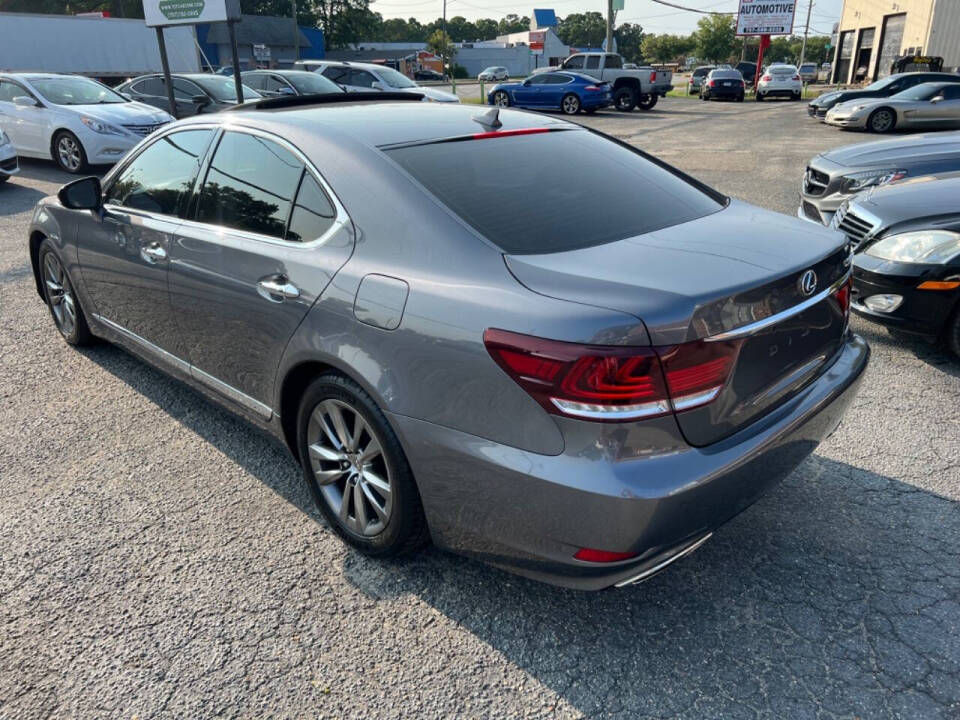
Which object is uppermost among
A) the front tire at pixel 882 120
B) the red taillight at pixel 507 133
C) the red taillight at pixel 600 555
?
the red taillight at pixel 507 133

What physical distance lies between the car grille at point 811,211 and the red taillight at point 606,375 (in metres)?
4.75

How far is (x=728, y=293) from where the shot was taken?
2.04 m

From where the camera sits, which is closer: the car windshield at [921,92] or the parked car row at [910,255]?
the parked car row at [910,255]

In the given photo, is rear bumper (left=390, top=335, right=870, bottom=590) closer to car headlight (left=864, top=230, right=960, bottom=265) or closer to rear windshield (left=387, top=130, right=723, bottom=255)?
rear windshield (left=387, top=130, right=723, bottom=255)

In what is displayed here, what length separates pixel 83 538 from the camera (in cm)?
289

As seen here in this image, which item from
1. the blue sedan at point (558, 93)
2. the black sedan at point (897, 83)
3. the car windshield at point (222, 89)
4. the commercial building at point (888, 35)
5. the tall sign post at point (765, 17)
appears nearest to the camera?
Answer: the car windshield at point (222, 89)

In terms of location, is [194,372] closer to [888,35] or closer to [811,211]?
[811,211]

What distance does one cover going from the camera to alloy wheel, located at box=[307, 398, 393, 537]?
2.54m

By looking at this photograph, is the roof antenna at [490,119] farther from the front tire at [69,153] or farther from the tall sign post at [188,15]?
the tall sign post at [188,15]

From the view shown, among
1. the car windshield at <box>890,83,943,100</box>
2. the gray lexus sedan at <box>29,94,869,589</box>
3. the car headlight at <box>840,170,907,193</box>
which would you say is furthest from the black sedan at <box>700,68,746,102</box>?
the gray lexus sedan at <box>29,94,869,589</box>

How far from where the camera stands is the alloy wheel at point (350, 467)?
2543mm

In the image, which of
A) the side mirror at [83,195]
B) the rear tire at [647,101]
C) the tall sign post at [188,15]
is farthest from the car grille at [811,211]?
the rear tire at [647,101]

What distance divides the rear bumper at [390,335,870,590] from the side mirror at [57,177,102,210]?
2.48 m

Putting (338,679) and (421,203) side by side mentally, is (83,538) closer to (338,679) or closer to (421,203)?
(338,679)
